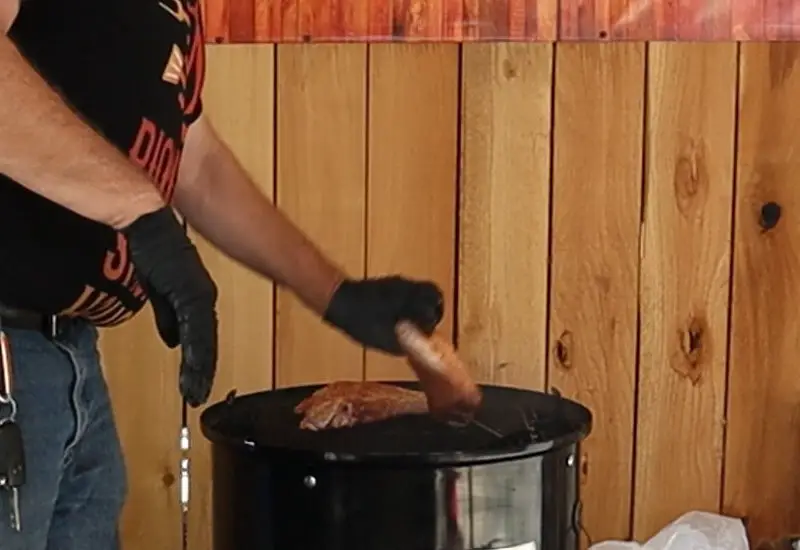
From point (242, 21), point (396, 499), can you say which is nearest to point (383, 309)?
point (396, 499)

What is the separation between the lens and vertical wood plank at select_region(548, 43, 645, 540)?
1.86 metres

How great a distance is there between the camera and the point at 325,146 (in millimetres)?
1877

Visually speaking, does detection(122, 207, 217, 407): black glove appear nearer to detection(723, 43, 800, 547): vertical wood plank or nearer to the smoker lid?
the smoker lid

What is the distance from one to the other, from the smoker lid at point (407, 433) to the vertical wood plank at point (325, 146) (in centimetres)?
30

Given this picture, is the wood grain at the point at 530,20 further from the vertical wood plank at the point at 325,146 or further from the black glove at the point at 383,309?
the black glove at the point at 383,309

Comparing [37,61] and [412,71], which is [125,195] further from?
[412,71]

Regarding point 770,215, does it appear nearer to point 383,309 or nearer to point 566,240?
point 566,240

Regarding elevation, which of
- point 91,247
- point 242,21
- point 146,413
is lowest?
point 146,413

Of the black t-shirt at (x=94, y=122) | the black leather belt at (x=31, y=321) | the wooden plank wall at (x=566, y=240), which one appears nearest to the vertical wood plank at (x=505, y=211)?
the wooden plank wall at (x=566, y=240)

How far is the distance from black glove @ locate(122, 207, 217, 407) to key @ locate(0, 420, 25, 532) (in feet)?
0.49

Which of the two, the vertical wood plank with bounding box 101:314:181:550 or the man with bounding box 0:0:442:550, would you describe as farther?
the vertical wood plank with bounding box 101:314:181:550

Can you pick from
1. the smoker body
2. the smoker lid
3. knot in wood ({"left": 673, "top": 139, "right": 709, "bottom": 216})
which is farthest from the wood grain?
the smoker body

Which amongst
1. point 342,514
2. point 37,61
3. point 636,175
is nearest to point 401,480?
point 342,514

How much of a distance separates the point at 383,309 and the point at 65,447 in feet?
1.09
